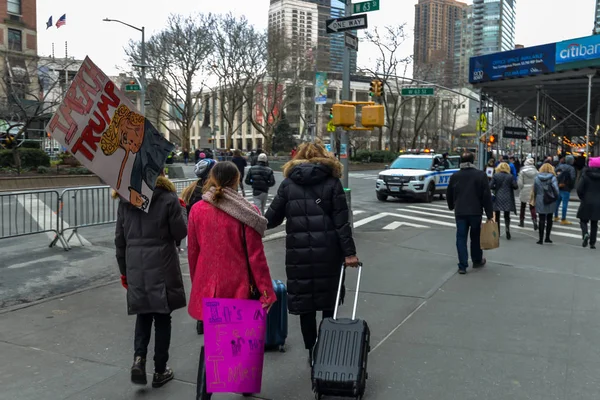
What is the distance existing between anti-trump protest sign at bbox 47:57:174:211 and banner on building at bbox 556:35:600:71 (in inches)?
829

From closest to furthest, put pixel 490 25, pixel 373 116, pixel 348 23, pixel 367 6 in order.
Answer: pixel 348 23 → pixel 373 116 → pixel 367 6 → pixel 490 25

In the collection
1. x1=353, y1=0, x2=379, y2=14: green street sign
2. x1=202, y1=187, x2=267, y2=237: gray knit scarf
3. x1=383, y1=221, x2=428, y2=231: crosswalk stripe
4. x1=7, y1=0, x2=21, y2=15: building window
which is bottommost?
x1=383, y1=221, x2=428, y2=231: crosswalk stripe

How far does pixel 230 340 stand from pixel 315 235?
1107 millimetres

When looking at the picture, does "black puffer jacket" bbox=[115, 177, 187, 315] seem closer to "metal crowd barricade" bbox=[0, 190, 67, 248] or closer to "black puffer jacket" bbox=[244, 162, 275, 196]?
"metal crowd barricade" bbox=[0, 190, 67, 248]

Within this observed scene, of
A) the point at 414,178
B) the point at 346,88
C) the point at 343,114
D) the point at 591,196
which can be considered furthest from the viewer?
the point at 414,178

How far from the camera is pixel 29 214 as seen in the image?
31.8ft

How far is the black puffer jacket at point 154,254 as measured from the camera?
4.05 m

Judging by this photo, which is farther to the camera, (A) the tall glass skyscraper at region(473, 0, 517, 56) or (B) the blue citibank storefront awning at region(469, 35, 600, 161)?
(A) the tall glass skyscraper at region(473, 0, 517, 56)

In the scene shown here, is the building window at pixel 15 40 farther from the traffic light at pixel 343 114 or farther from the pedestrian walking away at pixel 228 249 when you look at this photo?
the pedestrian walking away at pixel 228 249

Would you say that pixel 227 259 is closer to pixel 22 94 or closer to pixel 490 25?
pixel 22 94

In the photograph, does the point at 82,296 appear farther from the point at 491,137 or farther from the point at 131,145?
the point at 491,137

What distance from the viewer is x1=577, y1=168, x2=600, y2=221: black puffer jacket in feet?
34.6

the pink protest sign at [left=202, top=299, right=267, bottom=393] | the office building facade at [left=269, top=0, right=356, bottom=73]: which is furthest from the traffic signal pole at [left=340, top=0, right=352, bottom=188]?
the office building facade at [left=269, top=0, right=356, bottom=73]

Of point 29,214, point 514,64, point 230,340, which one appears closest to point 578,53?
point 514,64
